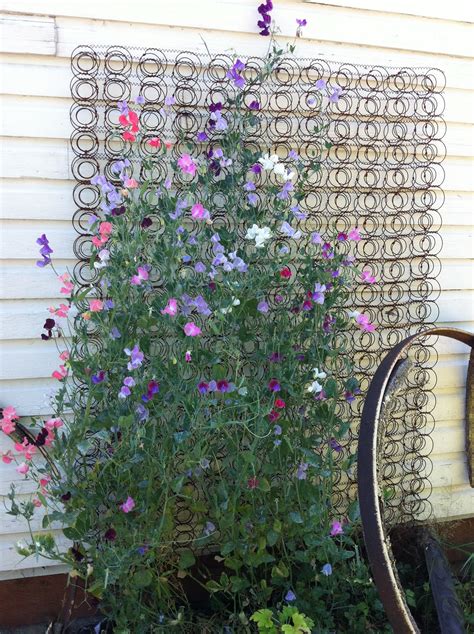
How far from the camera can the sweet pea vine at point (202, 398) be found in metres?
2.28

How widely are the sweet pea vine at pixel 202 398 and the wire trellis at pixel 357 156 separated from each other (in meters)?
0.07

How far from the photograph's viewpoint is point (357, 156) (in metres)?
2.87

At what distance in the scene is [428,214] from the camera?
9.91ft

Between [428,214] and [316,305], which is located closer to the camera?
[316,305]

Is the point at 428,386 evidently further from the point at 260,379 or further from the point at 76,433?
the point at 76,433

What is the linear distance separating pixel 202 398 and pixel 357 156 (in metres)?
1.26

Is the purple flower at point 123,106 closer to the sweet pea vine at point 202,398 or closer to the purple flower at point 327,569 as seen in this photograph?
the sweet pea vine at point 202,398

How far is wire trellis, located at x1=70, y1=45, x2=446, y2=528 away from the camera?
256 cm

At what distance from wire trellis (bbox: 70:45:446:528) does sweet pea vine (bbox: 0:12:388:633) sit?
0.07m

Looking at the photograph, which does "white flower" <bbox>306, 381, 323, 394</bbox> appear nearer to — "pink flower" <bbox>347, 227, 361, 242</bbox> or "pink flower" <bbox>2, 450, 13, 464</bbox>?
"pink flower" <bbox>347, 227, 361, 242</bbox>

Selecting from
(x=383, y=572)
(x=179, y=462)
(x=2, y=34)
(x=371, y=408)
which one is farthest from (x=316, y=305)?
(x=2, y=34)

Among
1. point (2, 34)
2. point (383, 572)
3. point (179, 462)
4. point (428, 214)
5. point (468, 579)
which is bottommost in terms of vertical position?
point (468, 579)

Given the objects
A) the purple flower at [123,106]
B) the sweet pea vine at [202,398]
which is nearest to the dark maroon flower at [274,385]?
the sweet pea vine at [202,398]

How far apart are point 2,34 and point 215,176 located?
2.91 ft
